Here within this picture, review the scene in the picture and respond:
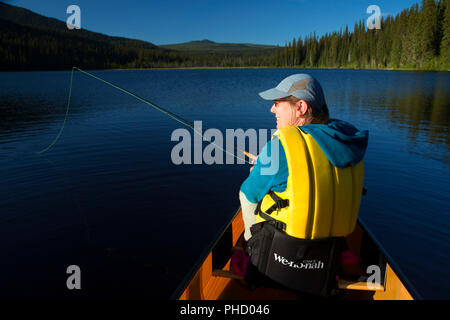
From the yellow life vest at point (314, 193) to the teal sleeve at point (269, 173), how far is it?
2.3 inches

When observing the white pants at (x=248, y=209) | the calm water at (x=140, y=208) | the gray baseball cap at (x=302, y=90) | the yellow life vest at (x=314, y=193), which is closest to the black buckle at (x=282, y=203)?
the yellow life vest at (x=314, y=193)

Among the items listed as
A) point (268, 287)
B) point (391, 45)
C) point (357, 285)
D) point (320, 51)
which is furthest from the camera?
point (320, 51)

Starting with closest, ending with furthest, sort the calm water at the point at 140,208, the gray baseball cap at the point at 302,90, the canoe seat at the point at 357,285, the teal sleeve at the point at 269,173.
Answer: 1. the teal sleeve at the point at 269,173
2. the gray baseball cap at the point at 302,90
3. the canoe seat at the point at 357,285
4. the calm water at the point at 140,208

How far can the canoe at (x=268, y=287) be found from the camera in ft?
9.86

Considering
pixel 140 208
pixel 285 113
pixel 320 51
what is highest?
pixel 320 51

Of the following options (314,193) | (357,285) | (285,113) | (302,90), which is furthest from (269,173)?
(357,285)

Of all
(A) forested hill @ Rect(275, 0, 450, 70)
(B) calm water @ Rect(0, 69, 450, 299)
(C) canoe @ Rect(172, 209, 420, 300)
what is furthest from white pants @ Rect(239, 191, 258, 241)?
(A) forested hill @ Rect(275, 0, 450, 70)

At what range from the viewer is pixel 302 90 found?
2666mm

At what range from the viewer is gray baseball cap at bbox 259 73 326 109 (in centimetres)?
264

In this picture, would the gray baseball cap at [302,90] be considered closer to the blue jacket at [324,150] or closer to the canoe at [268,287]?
the blue jacket at [324,150]

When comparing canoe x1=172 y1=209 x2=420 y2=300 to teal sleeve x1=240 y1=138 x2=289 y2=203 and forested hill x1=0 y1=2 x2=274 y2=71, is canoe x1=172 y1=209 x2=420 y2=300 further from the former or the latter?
forested hill x1=0 y1=2 x2=274 y2=71

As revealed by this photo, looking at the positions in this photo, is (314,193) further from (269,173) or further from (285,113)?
(285,113)

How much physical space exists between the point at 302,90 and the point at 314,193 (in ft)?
3.32
